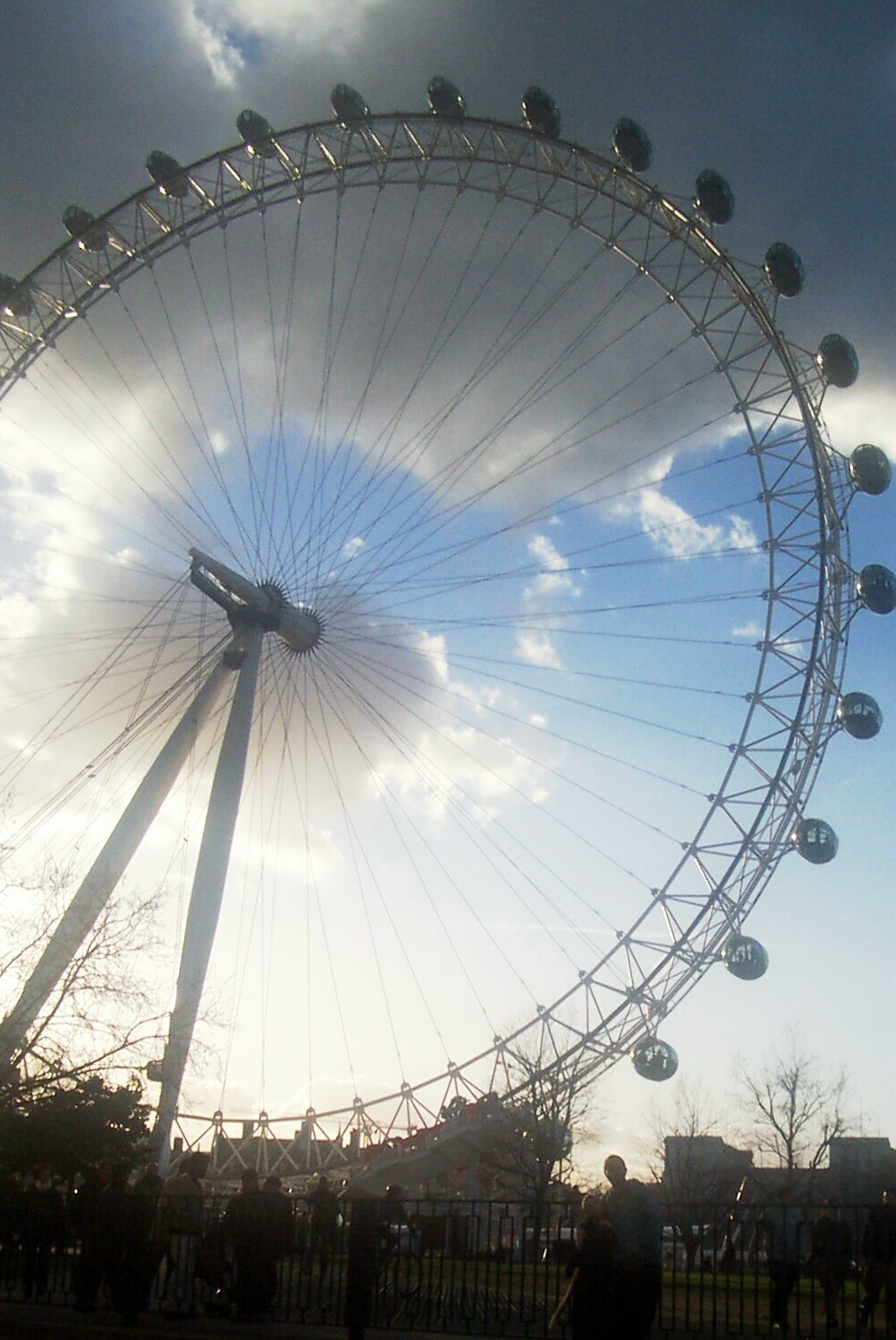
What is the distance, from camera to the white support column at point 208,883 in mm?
26531

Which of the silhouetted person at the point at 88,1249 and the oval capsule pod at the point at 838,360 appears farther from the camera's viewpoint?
the oval capsule pod at the point at 838,360

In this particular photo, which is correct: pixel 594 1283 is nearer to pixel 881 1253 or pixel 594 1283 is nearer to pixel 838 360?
pixel 881 1253

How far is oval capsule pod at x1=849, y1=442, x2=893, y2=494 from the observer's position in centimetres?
3200

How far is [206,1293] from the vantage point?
1484 centimetres

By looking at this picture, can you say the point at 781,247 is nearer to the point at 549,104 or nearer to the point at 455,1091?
the point at 549,104

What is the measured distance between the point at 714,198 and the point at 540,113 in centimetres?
458

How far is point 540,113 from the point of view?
31875 millimetres

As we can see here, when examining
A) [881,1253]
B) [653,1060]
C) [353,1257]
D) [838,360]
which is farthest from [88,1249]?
[838,360]

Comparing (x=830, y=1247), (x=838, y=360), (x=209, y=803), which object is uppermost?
(x=838, y=360)

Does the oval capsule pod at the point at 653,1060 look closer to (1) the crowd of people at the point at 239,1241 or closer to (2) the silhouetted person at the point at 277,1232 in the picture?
(1) the crowd of people at the point at 239,1241

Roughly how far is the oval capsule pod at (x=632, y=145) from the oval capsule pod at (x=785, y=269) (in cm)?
356

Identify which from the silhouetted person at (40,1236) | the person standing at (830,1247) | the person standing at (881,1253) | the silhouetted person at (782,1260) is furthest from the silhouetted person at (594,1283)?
the silhouetted person at (40,1236)

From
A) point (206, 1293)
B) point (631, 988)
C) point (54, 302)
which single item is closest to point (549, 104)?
point (54, 302)

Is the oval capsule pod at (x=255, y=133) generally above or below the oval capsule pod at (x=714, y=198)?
above
